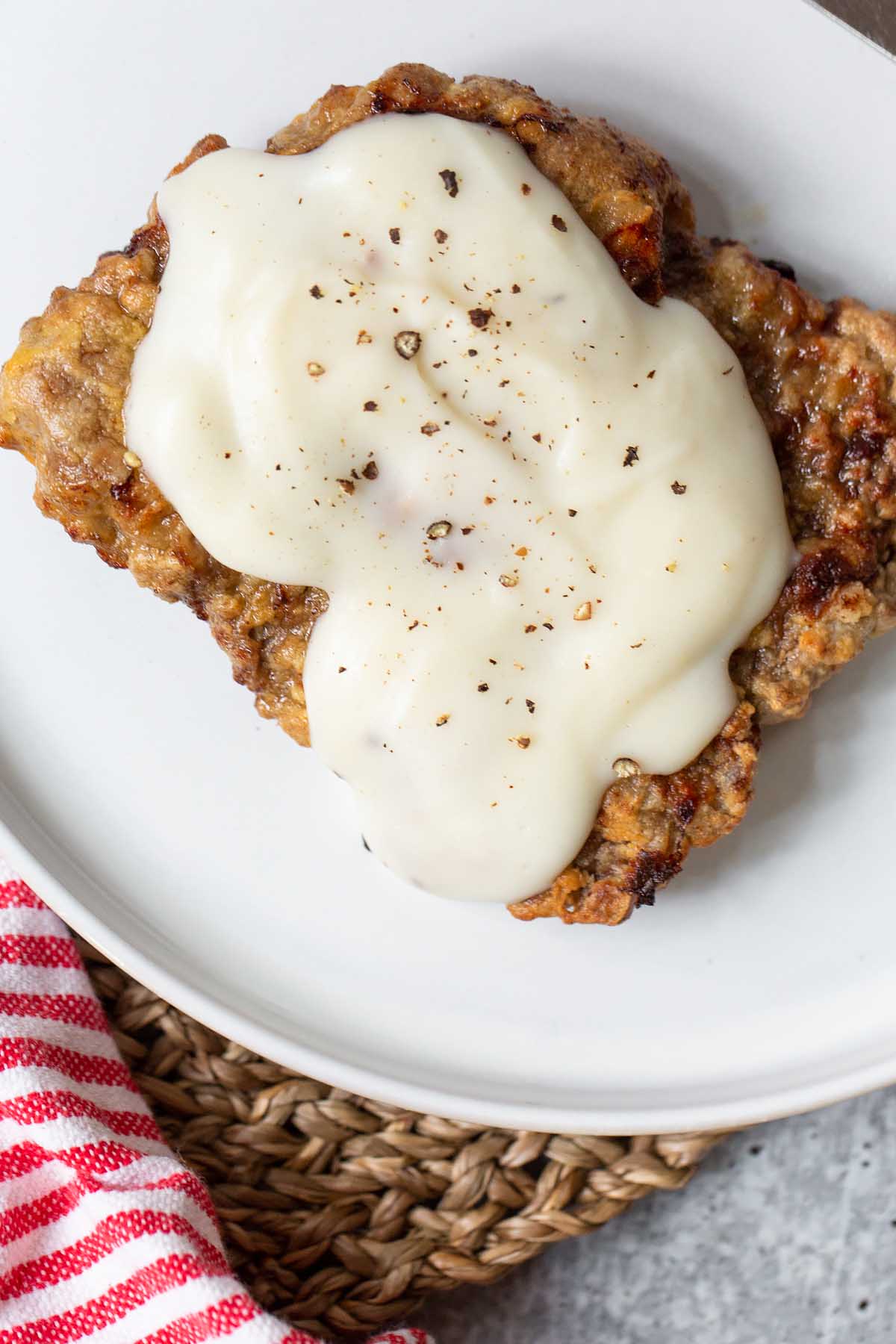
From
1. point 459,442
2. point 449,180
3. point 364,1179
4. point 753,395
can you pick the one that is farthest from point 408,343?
point 364,1179

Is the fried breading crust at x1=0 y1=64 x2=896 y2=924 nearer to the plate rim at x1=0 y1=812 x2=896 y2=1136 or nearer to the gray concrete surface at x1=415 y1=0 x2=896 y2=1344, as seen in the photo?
the plate rim at x1=0 y1=812 x2=896 y2=1136

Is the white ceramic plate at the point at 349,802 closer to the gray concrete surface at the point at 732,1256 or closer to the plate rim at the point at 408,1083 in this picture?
the plate rim at the point at 408,1083

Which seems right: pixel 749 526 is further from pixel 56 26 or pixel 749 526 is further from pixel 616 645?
pixel 56 26

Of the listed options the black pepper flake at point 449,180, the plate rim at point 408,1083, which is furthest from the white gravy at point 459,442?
the plate rim at point 408,1083

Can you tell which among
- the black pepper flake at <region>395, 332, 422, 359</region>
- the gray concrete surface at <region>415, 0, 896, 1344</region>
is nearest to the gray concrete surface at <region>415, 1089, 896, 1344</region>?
the gray concrete surface at <region>415, 0, 896, 1344</region>

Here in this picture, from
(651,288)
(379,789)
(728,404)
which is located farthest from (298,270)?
(379,789)
